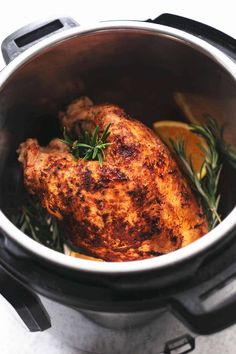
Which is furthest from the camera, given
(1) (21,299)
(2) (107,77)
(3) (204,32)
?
(2) (107,77)

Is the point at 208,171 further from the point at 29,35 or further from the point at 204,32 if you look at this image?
the point at 29,35

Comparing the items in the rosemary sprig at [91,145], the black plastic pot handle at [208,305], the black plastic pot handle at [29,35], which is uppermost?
the black plastic pot handle at [29,35]

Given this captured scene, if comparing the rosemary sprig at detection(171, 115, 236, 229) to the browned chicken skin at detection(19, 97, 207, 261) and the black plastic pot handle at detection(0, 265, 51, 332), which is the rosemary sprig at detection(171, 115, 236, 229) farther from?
the black plastic pot handle at detection(0, 265, 51, 332)

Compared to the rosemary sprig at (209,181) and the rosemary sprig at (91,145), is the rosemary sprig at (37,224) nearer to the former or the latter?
the rosemary sprig at (91,145)

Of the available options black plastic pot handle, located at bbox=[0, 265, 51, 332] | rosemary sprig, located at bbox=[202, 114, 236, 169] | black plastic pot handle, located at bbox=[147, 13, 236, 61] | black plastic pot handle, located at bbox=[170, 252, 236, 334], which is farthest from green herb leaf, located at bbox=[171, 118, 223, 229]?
black plastic pot handle, located at bbox=[0, 265, 51, 332]

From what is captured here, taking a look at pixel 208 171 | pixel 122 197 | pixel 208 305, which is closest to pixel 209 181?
pixel 208 171

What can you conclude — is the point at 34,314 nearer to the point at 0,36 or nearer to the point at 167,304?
the point at 167,304

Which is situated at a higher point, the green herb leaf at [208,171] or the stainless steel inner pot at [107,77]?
the stainless steel inner pot at [107,77]

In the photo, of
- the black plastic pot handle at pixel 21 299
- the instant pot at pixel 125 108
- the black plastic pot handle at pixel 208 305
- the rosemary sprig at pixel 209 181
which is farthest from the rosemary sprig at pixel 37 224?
the black plastic pot handle at pixel 208 305
